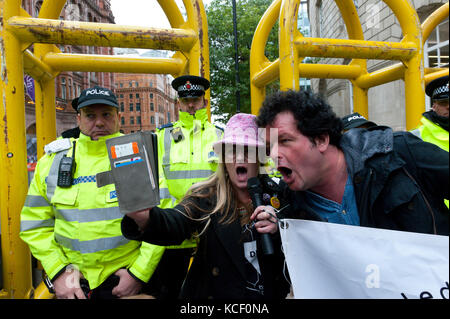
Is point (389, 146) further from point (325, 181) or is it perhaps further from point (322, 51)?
point (322, 51)

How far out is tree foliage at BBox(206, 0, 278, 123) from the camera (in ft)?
52.5

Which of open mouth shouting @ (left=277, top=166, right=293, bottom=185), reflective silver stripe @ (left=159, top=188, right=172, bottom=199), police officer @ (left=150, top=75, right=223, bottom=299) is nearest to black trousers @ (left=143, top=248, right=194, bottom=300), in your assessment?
police officer @ (left=150, top=75, right=223, bottom=299)

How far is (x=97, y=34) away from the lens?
10.1ft

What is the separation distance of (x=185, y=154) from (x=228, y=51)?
46.7ft

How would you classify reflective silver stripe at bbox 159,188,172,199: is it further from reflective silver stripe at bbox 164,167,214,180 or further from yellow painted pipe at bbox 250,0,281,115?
yellow painted pipe at bbox 250,0,281,115

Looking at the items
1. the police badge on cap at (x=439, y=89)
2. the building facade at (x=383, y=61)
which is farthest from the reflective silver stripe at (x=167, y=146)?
the building facade at (x=383, y=61)

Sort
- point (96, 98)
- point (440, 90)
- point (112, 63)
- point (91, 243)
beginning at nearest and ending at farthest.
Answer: point (91, 243), point (96, 98), point (440, 90), point (112, 63)

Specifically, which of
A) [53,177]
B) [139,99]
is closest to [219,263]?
[53,177]

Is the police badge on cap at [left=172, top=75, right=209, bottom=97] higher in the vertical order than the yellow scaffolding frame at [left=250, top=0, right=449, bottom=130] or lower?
lower

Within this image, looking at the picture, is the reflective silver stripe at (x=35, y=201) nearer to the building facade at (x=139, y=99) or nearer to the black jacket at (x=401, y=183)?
the black jacket at (x=401, y=183)

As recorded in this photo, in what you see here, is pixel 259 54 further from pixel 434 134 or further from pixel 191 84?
pixel 434 134

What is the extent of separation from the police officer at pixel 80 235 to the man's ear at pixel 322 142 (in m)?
1.38

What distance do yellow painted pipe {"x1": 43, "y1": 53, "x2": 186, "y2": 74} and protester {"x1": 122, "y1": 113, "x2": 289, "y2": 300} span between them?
2338 mm

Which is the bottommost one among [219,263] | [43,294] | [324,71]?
[43,294]
